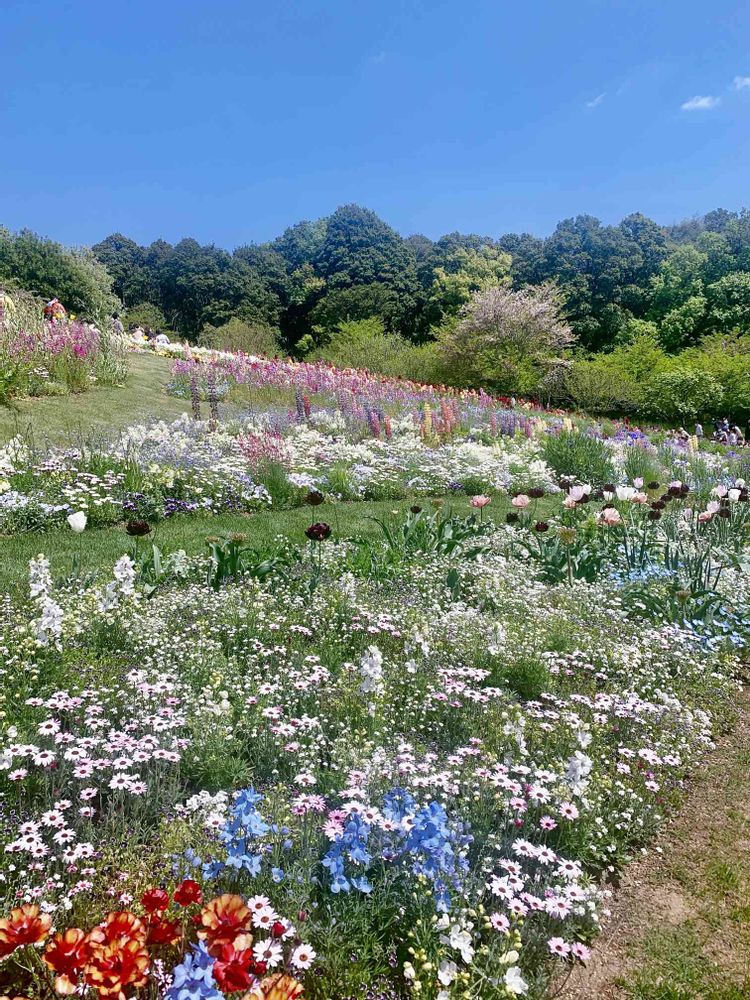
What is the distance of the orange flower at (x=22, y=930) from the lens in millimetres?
1263

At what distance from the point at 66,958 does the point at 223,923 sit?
0.30 meters

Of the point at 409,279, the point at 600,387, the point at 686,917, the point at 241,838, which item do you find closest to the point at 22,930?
the point at 241,838

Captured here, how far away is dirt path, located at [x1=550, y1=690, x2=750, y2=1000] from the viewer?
2.03 metres

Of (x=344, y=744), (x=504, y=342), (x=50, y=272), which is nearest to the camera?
(x=344, y=744)

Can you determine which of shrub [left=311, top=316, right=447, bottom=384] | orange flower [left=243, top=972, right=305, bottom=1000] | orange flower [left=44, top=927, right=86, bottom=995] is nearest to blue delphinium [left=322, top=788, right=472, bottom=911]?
orange flower [left=243, top=972, right=305, bottom=1000]

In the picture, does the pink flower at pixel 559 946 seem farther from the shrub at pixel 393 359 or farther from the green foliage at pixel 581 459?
the shrub at pixel 393 359

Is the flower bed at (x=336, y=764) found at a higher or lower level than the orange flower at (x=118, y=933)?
lower

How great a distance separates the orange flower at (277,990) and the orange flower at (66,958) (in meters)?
0.34

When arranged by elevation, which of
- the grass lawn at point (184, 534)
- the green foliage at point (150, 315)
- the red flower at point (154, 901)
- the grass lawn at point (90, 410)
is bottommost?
the grass lawn at point (184, 534)

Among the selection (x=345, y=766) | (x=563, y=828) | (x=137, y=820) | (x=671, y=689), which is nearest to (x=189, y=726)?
(x=137, y=820)

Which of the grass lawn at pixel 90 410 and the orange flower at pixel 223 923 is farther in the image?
the grass lawn at pixel 90 410

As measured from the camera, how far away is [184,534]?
21.3 ft

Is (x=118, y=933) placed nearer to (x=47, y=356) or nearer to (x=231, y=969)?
(x=231, y=969)

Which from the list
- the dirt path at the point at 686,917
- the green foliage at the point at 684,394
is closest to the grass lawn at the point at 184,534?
the dirt path at the point at 686,917
